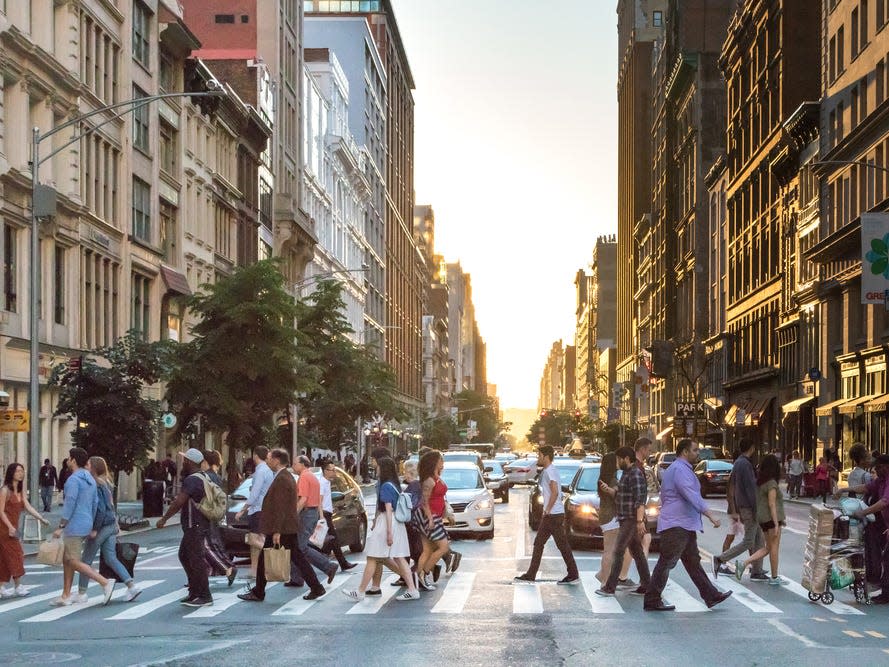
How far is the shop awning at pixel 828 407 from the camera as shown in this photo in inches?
2305

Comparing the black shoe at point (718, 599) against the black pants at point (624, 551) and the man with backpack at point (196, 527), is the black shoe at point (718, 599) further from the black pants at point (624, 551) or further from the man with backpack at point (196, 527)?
the man with backpack at point (196, 527)

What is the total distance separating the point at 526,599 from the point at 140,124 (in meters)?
39.8

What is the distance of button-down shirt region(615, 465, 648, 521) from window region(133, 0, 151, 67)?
3944 centimetres

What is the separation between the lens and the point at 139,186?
54812mm

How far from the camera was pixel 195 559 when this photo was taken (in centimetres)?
1791

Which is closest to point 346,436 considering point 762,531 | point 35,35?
point 35,35

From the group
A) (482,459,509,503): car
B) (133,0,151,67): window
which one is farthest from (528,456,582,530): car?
(133,0,151,67): window

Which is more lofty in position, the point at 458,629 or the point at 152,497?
the point at 458,629

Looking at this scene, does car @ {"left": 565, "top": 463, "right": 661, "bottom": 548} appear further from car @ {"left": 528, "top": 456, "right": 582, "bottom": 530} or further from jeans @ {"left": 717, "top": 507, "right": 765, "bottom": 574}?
jeans @ {"left": 717, "top": 507, "right": 765, "bottom": 574}

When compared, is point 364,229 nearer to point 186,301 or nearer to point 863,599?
point 186,301

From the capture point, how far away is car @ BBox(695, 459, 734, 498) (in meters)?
54.1

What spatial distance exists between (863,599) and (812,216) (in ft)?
163

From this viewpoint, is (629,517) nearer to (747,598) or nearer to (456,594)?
(747,598)

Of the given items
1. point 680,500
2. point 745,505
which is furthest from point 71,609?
point 745,505
